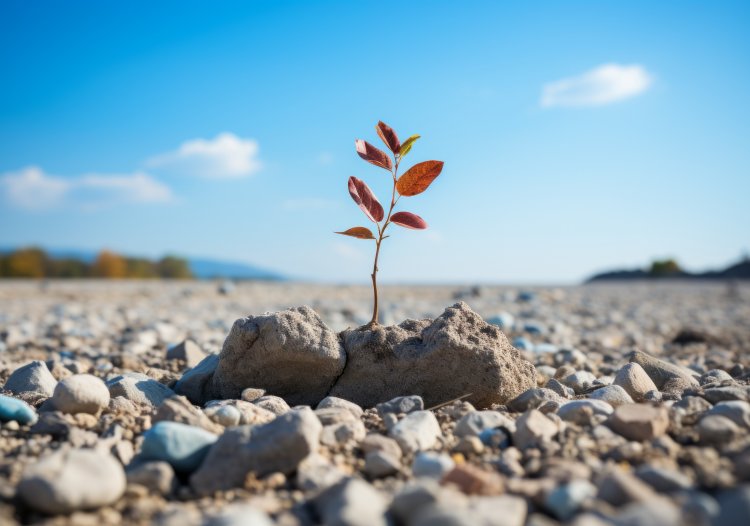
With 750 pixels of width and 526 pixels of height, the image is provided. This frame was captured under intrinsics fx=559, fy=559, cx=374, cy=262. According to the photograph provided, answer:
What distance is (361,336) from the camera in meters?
3.07

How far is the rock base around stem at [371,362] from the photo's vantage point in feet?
9.48

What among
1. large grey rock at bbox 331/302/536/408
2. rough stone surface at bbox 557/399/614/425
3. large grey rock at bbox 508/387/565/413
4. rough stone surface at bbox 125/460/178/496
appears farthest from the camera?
large grey rock at bbox 331/302/536/408

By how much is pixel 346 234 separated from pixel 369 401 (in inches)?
35.5

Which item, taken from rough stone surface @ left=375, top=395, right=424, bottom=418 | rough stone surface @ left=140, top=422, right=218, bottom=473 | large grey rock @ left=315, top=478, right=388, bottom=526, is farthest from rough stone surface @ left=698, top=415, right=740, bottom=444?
rough stone surface @ left=140, top=422, right=218, bottom=473

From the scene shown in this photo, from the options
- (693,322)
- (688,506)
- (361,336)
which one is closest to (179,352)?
(361,336)

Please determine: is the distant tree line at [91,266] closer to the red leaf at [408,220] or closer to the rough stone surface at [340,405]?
the red leaf at [408,220]

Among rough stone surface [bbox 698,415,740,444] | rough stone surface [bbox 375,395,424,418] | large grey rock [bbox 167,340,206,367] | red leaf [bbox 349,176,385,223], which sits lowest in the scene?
large grey rock [bbox 167,340,206,367]

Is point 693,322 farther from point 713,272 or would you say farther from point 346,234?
point 713,272

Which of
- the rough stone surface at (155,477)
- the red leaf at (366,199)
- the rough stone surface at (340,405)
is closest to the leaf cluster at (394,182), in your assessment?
the red leaf at (366,199)

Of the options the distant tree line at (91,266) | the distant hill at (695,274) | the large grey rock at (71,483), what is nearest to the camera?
the large grey rock at (71,483)

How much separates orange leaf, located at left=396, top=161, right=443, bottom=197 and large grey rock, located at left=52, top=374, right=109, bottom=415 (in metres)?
1.79

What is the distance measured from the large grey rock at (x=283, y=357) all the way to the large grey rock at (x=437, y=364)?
0.12 meters

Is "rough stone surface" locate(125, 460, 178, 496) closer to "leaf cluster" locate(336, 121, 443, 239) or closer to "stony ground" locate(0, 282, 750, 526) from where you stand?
"stony ground" locate(0, 282, 750, 526)

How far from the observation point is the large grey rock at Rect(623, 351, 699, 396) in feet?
10.9
